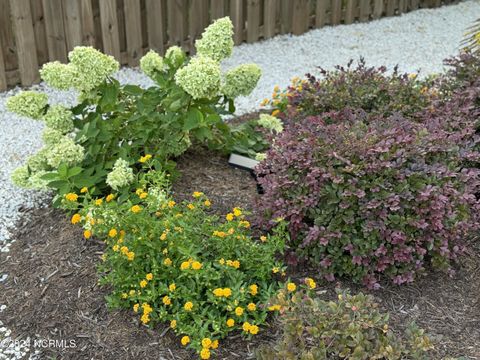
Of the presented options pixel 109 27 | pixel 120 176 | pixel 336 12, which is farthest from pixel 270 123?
pixel 336 12

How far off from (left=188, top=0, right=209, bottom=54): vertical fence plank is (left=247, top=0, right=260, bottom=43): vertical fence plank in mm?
550

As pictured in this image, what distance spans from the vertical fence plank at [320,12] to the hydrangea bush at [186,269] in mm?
4990

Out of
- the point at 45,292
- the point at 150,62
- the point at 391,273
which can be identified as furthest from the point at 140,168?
the point at 391,273

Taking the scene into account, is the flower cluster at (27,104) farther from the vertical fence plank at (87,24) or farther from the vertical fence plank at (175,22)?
the vertical fence plank at (175,22)

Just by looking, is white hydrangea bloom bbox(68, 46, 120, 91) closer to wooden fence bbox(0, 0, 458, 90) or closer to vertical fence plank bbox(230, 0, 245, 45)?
wooden fence bbox(0, 0, 458, 90)

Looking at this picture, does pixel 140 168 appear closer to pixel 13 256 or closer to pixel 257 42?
pixel 13 256

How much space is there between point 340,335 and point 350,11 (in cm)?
605

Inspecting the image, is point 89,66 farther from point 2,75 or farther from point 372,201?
point 2,75

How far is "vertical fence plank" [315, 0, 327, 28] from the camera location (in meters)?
7.35

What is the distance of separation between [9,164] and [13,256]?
3.99 ft

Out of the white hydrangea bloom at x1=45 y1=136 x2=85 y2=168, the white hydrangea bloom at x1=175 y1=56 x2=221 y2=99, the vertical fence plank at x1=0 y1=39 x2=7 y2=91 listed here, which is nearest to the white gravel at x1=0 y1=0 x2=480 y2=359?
the vertical fence plank at x1=0 y1=39 x2=7 y2=91

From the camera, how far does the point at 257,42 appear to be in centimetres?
695

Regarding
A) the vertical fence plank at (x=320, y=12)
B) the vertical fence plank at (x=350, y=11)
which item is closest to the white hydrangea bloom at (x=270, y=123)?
the vertical fence plank at (x=320, y=12)

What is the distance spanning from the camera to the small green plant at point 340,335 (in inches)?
90.4
